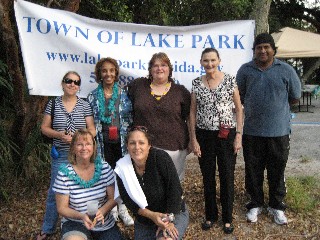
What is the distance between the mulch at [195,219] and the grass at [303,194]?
0.07m

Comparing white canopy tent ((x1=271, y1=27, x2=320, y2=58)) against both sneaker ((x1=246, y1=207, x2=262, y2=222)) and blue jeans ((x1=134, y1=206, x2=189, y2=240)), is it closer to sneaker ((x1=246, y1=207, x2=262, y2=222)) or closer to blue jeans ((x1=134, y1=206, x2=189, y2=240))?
sneaker ((x1=246, y1=207, x2=262, y2=222))

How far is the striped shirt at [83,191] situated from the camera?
329 cm

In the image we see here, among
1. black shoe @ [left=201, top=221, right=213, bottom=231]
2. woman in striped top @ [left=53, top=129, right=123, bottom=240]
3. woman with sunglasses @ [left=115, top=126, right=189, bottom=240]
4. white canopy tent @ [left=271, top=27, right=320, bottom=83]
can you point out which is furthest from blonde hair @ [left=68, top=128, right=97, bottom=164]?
white canopy tent @ [left=271, top=27, right=320, bottom=83]

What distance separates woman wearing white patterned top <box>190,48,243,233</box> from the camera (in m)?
3.71

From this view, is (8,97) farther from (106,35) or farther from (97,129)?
(97,129)

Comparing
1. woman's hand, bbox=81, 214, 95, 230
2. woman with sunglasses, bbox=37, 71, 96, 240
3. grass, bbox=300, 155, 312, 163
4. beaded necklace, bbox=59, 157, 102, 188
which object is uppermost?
woman with sunglasses, bbox=37, 71, 96, 240

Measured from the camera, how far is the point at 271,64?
3.98 metres

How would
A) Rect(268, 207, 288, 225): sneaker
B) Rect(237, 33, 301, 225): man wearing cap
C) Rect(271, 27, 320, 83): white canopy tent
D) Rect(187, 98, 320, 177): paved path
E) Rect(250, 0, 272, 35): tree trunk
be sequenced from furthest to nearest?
Rect(271, 27, 320, 83): white canopy tent
Rect(250, 0, 272, 35): tree trunk
Rect(187, 98, 320, 177): paved path
Rect(268, 207, 288, 225): sneaker
Rect(237, 33, 301, 225): man wearing cap

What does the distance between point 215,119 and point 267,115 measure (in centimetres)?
61

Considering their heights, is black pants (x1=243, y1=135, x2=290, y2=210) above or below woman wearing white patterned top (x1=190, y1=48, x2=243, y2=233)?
below

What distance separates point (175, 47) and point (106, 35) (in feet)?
2.48

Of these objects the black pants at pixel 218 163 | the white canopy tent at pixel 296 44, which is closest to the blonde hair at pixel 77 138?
the black pants at pixel 218 163

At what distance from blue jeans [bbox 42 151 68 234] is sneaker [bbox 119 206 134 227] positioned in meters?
0.67

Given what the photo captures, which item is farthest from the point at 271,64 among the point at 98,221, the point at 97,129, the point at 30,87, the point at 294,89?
the point at 30,87
